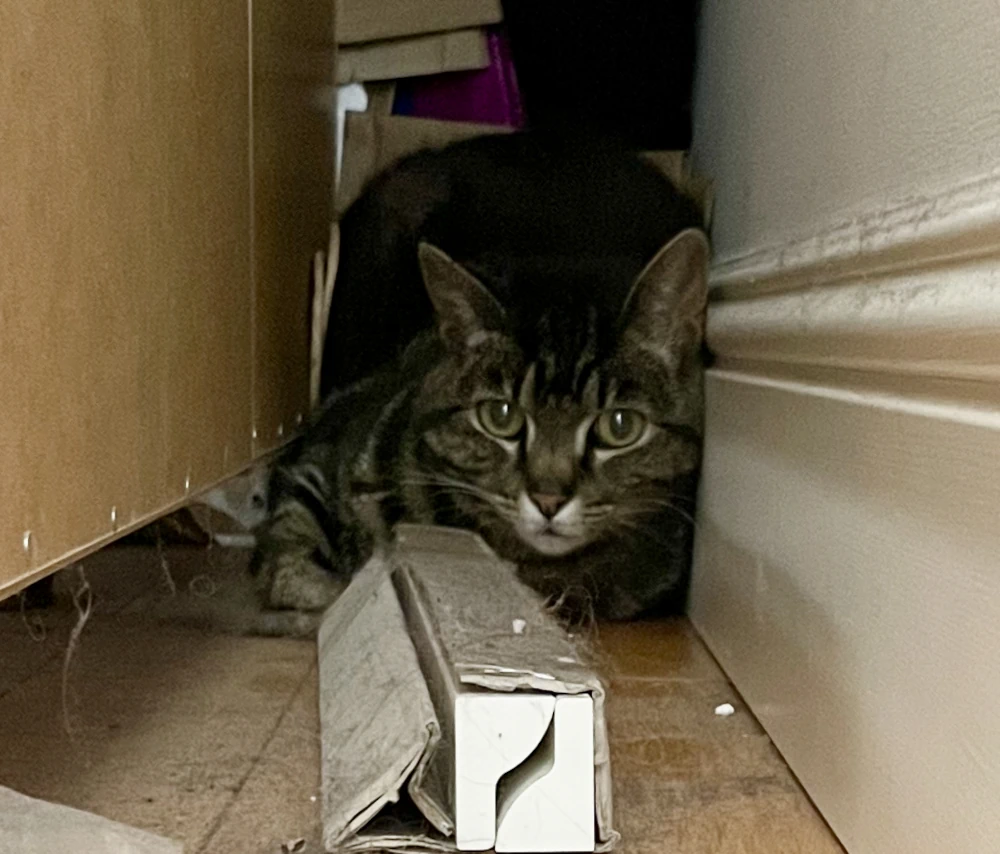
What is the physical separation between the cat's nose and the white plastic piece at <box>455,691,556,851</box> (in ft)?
1.94

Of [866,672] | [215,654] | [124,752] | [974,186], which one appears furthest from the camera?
[215,654]

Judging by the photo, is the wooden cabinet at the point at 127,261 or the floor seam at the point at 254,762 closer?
the wooden cabinet at the point at 127,261

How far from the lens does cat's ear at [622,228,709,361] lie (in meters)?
1.32

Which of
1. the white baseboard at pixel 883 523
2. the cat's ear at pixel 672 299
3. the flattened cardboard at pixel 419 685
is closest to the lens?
the white baseboard at pixel 883 523

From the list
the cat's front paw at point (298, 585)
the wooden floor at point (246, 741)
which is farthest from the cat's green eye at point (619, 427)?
the cat's front paw at point (298, 585)

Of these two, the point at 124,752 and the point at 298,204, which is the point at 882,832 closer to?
the point at 124,752

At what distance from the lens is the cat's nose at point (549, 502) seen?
1.33 m

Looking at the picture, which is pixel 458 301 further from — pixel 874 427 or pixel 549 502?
pixel 874 427

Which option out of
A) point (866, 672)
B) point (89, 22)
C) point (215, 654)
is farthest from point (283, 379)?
point (866, 672)

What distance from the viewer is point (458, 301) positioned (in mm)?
1407

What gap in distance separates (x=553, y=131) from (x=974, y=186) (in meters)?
1.23

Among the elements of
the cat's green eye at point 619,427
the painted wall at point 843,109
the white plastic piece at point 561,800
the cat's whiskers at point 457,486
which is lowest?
the white plastic piece at point 561,800

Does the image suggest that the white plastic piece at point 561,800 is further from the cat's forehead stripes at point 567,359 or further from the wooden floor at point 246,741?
the cat's forehead stripes at point 567,359

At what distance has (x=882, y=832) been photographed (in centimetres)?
71
